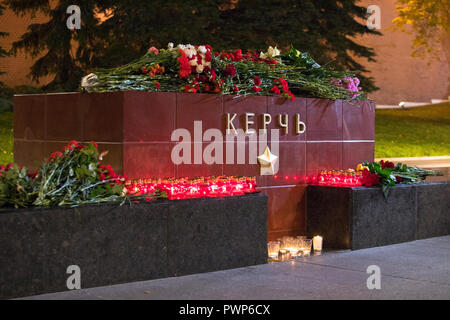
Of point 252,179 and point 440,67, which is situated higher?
point 440,67

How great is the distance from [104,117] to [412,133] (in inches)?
793

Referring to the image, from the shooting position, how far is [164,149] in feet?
26.8

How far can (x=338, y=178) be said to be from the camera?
959 centimetres

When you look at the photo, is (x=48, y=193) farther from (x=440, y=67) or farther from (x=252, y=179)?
(x=440, y=67)

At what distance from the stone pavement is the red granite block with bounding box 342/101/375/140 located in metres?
2.25

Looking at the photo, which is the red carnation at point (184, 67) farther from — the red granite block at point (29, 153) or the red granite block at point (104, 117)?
the red granite block at point (29, 153)

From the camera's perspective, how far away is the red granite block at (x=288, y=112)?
30.5 feet

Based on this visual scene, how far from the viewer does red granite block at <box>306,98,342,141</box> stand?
9.74 m

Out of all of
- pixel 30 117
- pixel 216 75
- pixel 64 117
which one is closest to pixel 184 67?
pixel 216 75

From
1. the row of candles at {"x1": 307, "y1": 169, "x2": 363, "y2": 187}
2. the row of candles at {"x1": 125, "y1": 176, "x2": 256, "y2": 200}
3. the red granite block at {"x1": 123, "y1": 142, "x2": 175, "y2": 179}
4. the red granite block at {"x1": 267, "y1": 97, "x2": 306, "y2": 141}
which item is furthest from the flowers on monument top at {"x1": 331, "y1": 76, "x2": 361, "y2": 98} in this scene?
the red granite block at {"x1": 123, "y1": 142, "x2": 175, "y2": 179}

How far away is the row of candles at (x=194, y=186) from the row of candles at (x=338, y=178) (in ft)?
5.72

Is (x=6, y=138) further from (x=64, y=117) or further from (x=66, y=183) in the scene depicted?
(x=66, y=183)
